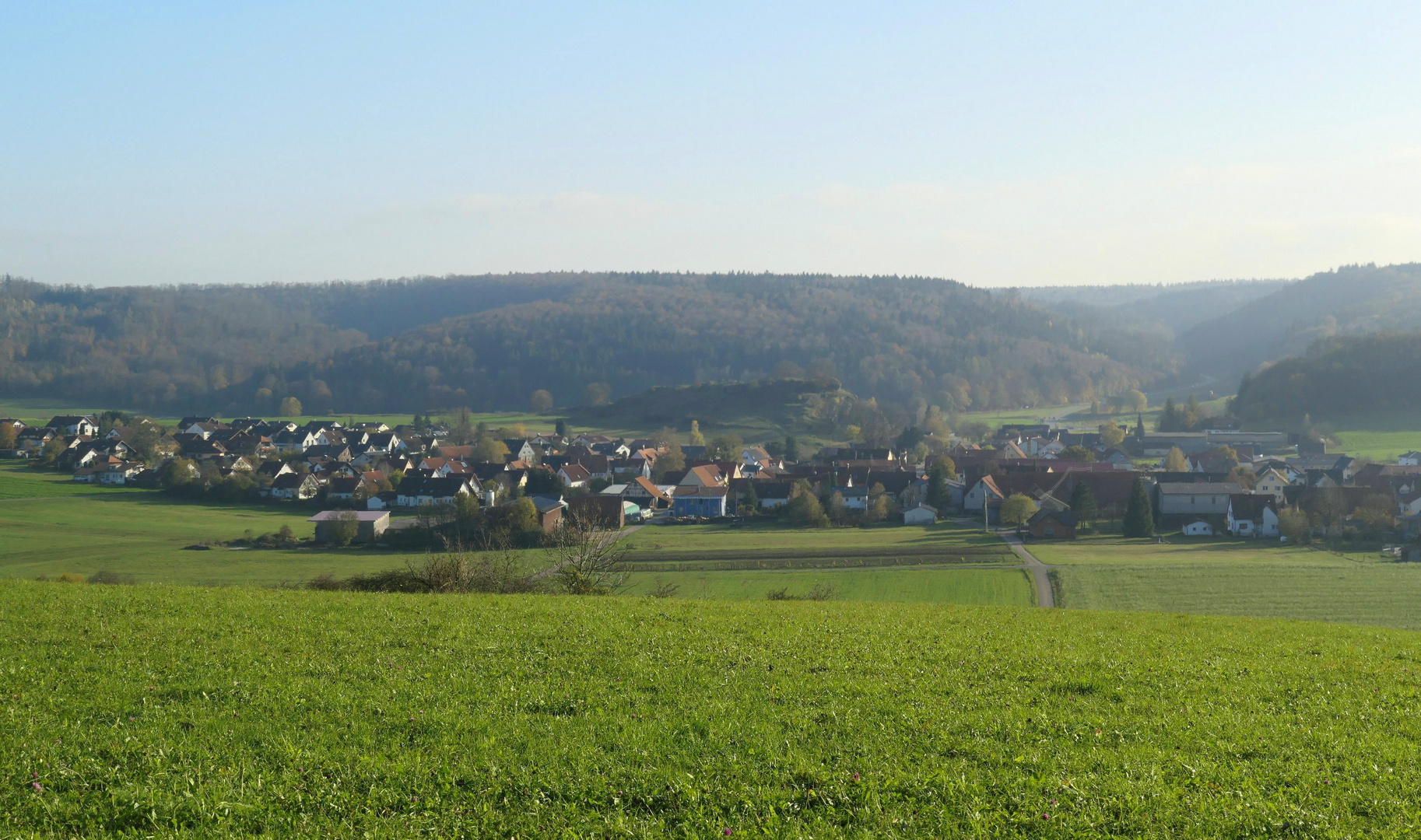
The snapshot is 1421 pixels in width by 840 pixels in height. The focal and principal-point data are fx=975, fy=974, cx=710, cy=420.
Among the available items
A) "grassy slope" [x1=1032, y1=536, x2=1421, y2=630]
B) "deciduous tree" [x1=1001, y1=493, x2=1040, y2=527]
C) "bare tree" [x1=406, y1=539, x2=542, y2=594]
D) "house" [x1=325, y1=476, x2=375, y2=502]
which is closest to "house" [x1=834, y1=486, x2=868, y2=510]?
"deciduous tree" [x1=1001, y1=493, x2=1040, y2=527]

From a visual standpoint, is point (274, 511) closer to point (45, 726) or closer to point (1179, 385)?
point (45, 726)

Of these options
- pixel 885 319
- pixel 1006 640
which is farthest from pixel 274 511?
pixel 885 319

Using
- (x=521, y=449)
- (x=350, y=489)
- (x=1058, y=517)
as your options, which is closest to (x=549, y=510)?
(x=350, y=489)

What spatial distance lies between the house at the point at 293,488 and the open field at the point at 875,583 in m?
38.3

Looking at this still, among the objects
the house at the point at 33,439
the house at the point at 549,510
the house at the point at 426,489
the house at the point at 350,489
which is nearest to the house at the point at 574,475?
the house at the point at 426,489

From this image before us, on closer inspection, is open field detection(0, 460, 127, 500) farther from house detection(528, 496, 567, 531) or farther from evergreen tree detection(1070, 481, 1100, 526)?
evergreen tree detection(1070, 481, 1100, 526)

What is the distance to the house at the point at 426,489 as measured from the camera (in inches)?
2584

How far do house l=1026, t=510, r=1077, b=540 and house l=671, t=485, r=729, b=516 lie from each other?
69.4 feet

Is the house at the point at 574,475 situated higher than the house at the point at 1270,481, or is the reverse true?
the house at the point at 1270,481

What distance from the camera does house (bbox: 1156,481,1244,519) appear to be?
58.6 meters

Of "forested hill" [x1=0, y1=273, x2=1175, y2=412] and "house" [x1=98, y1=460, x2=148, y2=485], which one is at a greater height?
"forested hill" [x1=0, y1=273, x2=1175, y2=412]

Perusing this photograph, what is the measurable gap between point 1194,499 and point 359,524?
1908 inches

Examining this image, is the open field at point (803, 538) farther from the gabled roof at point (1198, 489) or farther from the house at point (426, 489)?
the house at point (426, 489)

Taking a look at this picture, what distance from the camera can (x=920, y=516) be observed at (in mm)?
60125
